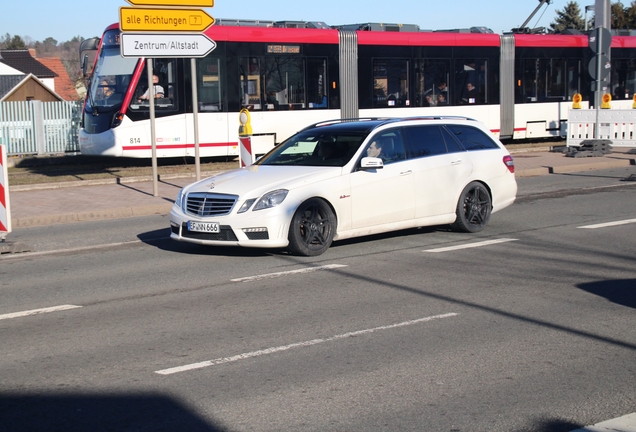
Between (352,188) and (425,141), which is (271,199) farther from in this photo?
(425,141)

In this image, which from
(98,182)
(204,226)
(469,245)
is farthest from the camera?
(98,182)

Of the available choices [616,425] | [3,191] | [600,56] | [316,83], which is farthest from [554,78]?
[616,425]

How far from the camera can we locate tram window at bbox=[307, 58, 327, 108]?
77.6 ft

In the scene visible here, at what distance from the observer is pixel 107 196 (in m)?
16.8

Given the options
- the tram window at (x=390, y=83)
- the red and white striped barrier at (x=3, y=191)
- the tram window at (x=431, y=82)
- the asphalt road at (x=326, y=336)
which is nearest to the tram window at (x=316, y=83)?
the tram window at (x=390, y=83)

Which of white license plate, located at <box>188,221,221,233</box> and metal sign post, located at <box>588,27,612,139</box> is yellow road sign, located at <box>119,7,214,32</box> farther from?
metal sign post, located at <box>588,27,612,139</box>

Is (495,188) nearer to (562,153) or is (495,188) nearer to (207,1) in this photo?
(207,1)

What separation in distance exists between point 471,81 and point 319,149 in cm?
1710

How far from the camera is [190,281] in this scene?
8.82 metres

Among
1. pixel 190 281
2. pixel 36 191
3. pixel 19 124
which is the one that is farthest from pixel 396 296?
pixel 19 124

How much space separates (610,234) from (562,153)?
1486 cm

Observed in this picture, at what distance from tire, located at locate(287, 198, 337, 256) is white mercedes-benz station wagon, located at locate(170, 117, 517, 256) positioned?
0.04 feet

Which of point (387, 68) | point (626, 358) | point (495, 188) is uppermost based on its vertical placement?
point (387, 68)

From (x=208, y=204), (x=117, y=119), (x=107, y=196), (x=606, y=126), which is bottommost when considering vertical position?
(x=107, y=196)
